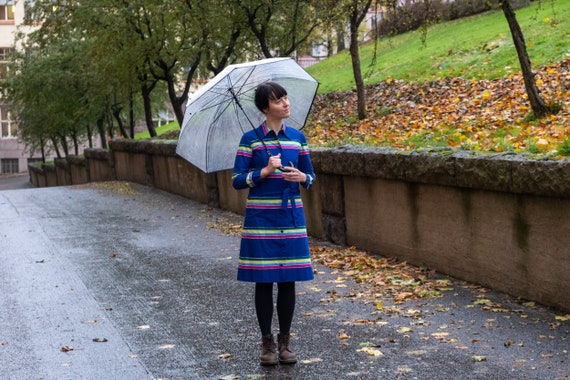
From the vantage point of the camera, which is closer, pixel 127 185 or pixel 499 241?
pixel 499 241

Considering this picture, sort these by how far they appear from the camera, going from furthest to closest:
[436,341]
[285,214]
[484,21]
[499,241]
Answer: [484,21] < [499,241] < [436,341] < [285,214]

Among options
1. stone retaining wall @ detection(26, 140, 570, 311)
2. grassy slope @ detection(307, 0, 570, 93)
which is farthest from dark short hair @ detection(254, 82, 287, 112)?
grassy slope @ detection(307, 0, 570, 93)

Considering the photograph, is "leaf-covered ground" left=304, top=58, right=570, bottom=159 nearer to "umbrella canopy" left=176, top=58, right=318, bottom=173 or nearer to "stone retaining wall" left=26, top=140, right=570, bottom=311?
"stone retaining wall" left=26, top=140, right=570, bottom=311

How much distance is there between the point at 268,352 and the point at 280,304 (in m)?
0.32

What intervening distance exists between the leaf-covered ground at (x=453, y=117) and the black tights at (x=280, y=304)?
282cm

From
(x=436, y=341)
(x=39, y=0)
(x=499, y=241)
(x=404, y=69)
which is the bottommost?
(x=436, y=341)

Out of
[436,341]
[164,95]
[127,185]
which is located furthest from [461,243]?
[164,95]

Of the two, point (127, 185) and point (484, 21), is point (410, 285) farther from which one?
point (484, 21)

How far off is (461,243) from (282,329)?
2790 mm

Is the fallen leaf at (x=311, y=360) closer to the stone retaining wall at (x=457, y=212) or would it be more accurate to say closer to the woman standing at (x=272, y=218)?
the woman standing at (x=272, y=218)

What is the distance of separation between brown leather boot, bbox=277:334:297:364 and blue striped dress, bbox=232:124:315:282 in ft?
1.29

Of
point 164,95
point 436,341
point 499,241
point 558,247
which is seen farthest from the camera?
point 164,95

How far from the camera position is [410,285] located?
8.79 metres

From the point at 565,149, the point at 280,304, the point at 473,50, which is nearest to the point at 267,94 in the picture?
the point at 280,304
